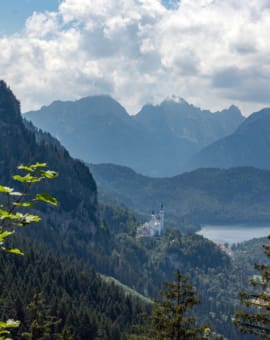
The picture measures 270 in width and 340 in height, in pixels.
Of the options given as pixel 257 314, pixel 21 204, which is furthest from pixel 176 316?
pixel 21 204

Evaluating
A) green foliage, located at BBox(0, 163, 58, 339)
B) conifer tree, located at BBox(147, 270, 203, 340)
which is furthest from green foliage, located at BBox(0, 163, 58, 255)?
conifer tree, located at BBox(147, 270, 203, 340)

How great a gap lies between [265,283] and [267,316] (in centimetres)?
238

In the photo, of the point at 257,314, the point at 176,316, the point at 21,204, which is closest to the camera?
the point at 21,204

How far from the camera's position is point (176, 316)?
31766 millimetres

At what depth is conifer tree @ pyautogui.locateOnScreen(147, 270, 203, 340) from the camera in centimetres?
3173

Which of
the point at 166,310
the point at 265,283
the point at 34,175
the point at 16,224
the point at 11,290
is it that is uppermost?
the point at 34,175

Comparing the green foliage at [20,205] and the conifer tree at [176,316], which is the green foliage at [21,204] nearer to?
the green foliage at [20,205]

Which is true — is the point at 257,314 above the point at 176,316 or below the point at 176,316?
above

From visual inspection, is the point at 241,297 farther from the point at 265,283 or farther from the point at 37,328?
the point at 37,328

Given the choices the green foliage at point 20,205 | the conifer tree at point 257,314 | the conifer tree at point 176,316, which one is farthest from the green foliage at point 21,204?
the conifer tree at point 176,316

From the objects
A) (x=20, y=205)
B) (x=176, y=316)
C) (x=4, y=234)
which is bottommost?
(x=176, y=316)

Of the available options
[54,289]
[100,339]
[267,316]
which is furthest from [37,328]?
[54,289]

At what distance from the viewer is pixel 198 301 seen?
107ft

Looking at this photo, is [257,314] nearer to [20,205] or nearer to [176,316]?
[176,316]
